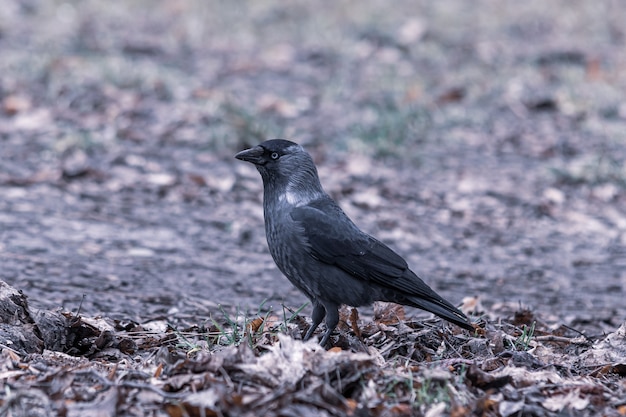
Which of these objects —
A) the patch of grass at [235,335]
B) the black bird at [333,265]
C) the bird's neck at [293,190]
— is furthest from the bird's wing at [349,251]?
the patch of grass at [235,335]

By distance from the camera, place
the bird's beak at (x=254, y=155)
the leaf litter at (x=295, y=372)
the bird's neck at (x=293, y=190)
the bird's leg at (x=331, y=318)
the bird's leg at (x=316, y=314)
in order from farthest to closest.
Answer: the bird's beak at (x=254, y=155), the bird's neck at (x=293, y=190), the bird's leg at (x=316, y=314), the bird's leg at (x=331, y=318), the leaf litter at (x=295, y=372)

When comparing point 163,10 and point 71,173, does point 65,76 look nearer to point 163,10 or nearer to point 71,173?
point 71,173

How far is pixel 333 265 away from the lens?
4785 millimetres

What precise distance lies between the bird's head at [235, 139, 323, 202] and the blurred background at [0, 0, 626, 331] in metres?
1.04

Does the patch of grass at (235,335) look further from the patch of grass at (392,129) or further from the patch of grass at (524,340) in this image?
the patch of grass at (392,129)

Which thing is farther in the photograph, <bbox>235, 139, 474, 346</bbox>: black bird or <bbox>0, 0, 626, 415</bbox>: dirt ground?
<bbox>0, 0, 626, 415</bbox>: dirt ground

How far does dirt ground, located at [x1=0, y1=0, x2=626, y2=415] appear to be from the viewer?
6492 mm

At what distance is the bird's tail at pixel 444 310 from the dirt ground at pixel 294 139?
33.5 inches

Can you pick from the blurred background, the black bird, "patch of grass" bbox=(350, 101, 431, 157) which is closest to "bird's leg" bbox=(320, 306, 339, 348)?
the black bird

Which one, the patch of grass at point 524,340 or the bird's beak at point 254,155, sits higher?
the bird's beak at point 254,155

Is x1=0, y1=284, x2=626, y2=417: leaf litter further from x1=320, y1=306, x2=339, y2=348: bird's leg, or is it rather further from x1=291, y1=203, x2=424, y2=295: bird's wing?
x1=291, y1=203, x2=424, y2=295: bird's wing

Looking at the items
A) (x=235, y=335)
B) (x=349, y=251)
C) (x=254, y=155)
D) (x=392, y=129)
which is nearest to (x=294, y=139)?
(x=392, y=129)

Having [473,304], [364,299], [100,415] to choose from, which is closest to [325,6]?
[473,304]

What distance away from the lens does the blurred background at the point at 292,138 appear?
259 inches
